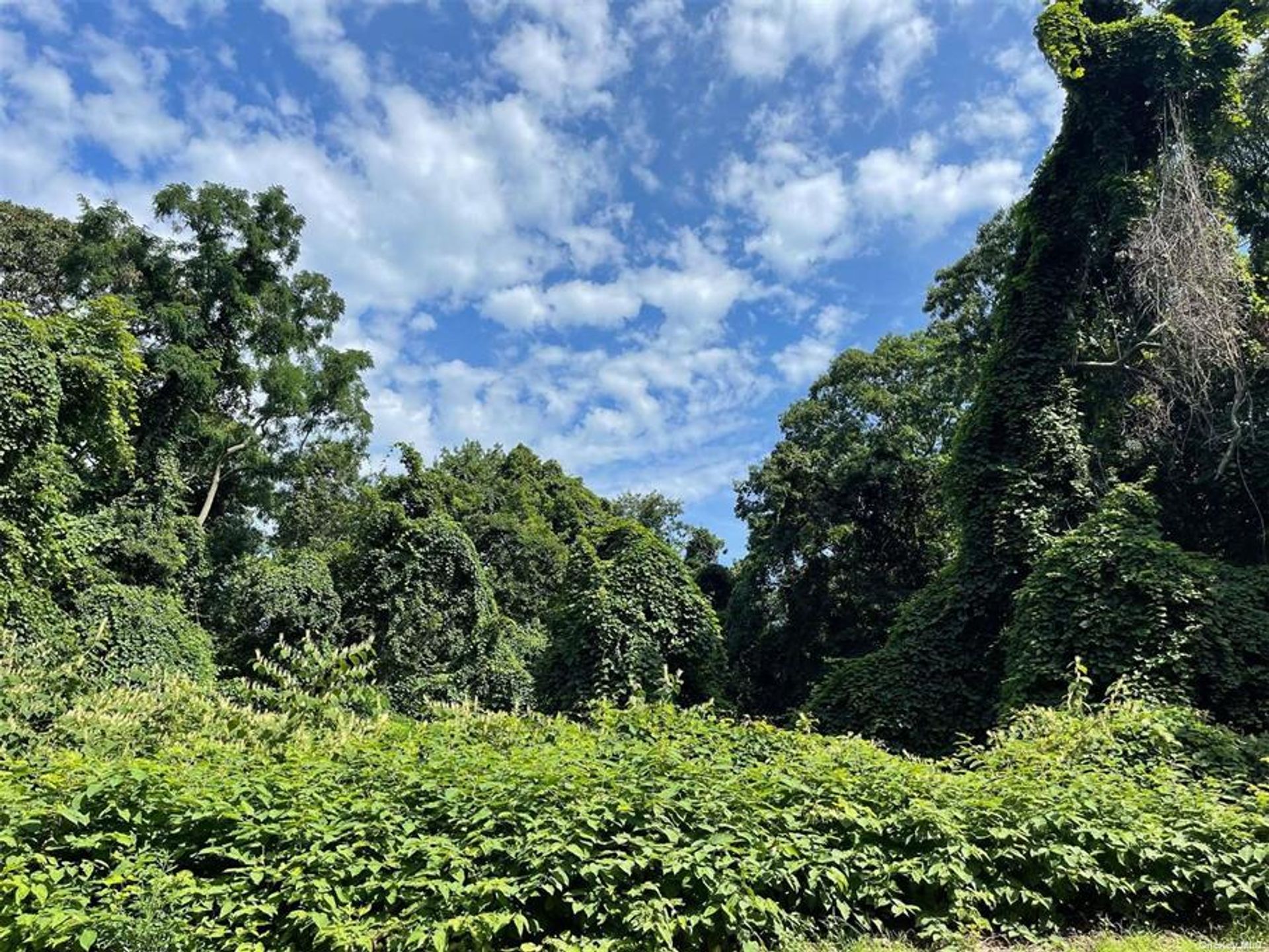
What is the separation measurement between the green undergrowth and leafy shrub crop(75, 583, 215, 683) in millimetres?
9463

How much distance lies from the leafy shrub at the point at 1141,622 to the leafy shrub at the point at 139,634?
502 inches

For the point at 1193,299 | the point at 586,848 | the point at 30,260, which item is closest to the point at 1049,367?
the point at 1193,299

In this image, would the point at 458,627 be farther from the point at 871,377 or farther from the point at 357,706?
the point at 871,377

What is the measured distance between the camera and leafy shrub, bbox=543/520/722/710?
428 inches

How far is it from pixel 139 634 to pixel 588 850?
1336cm

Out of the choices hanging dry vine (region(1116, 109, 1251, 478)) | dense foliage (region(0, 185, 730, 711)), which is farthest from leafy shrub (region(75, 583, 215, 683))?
hanging dry vine (region(1116, 109, 1251, 478))

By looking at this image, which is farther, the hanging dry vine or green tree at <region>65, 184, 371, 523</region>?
green tree at <region>65, 184, 371, 523</region>

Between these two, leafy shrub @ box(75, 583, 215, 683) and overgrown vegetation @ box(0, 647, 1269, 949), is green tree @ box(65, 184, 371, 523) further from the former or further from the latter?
overgrown vegetation @ box(0, 647, 1269, 949)

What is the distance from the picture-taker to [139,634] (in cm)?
1345

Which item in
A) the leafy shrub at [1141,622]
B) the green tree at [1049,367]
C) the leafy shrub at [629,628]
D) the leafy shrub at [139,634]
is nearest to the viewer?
the leafy shrub at [1141,622]

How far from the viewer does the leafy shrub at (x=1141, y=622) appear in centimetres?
759

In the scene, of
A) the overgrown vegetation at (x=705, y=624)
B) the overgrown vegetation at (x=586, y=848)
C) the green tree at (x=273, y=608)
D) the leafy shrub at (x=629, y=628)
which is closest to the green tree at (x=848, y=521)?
the overgrown vegetation at (x=705, y=624)

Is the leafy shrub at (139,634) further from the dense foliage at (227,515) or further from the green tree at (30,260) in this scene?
the green tree at (30,260)

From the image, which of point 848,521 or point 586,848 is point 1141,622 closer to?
point 586,848
